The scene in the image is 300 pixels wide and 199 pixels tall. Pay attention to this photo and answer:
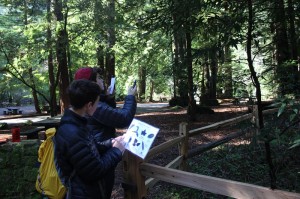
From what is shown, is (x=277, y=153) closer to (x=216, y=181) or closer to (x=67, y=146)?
(x=216, y=181)

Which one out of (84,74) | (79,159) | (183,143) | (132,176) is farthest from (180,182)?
(183,143)

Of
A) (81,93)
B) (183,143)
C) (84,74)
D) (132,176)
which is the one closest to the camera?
(81,93)

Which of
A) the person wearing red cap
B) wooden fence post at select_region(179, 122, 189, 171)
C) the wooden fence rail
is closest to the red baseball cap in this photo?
the person wearing red cap

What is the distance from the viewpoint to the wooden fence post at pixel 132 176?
2.85 meters

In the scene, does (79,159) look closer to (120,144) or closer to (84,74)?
(120,144)

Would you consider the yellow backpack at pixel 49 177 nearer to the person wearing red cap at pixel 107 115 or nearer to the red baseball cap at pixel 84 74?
the person wearing red cap at pixel 107 115

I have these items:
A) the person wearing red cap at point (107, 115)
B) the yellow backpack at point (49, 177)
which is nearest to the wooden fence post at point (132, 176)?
the person wearing red cap at point (107, 115)

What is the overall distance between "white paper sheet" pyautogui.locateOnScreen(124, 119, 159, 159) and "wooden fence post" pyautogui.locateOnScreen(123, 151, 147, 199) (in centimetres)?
27

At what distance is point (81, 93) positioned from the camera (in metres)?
2.35

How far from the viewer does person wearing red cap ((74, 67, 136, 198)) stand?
287 cm

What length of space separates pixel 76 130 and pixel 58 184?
486mm

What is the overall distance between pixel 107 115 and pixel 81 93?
0.56m

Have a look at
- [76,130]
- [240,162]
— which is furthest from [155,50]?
[76,130]

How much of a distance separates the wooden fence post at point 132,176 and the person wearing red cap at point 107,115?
13cm
